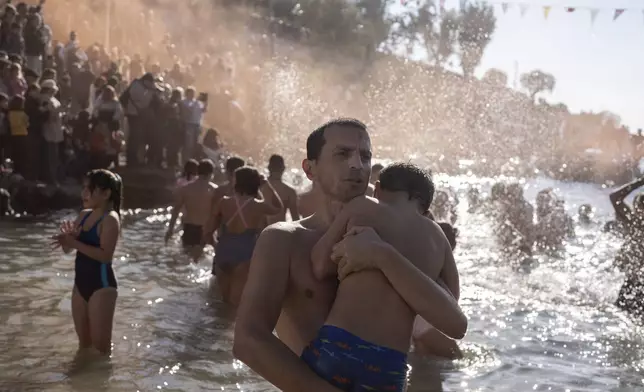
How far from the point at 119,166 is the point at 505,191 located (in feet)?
35.2

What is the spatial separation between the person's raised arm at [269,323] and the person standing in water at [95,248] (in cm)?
397

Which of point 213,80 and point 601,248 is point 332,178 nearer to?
point 601,248

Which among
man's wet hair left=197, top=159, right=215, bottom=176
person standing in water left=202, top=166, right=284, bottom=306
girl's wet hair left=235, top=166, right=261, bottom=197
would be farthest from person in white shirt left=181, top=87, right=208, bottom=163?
girl's wet hair left=235, top=166, right=261, bottom=197

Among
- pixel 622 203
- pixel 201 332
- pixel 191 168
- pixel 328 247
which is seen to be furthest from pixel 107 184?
pixel 191 168

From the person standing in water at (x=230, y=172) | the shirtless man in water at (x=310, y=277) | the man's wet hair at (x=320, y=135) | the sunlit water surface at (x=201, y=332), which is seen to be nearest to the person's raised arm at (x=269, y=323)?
the shirtless man in water at (x=310, y=277)

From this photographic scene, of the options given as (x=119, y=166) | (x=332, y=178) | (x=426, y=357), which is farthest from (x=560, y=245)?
(x=332, y=178)

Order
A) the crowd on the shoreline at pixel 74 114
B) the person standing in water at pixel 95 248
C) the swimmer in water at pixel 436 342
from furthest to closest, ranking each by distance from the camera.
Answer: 1. the crowd on the shoreline at pixel 74 114
2. the swimmer in water at pixel 436 342
3. the person standing in water at pixel 95 248

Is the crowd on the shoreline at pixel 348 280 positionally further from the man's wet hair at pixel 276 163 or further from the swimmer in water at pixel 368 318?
the man's wet hair at pixel 276 163

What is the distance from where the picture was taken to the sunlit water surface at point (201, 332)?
24.1 ft

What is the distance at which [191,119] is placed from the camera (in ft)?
68.5

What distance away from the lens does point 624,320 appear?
1098cm

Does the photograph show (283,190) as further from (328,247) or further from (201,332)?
(328,247)

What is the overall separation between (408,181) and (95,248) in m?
4.22

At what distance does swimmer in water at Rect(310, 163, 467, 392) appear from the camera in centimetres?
288
